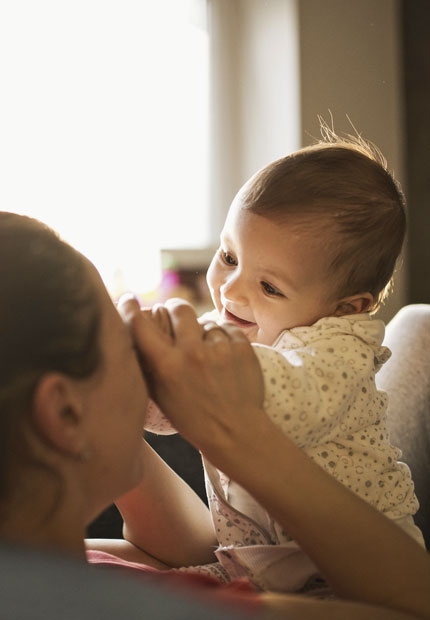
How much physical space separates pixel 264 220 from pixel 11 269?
0.56m

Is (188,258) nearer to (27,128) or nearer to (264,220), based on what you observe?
(27,128)

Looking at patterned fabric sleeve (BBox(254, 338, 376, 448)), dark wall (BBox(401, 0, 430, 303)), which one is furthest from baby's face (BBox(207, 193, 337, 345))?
dark wall (BBox(401, 0, 430, 303))

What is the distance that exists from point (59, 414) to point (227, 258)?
1.93ft

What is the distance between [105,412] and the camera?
751mm

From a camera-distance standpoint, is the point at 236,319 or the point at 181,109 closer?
the point at 236,319

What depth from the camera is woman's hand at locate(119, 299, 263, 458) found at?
0.81 meters

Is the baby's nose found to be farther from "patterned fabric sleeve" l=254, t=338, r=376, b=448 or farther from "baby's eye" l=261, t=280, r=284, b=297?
"patterned fabric sleeve" l=254, t=338, r=376, b=448

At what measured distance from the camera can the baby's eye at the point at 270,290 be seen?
3.77 feet

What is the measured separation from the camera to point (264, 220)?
115cm

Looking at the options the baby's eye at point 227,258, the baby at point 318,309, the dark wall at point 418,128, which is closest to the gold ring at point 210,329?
the baby at point 318,309

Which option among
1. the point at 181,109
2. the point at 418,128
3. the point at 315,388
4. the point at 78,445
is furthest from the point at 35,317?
the point at 418,128

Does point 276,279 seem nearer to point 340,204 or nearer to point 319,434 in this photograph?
point 340,204

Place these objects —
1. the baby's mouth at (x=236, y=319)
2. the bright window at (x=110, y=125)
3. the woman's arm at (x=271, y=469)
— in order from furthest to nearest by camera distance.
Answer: the bright window at (x=110, y=125)
the baby's mouth at (x=236, y=319)
the woman's arm at (x=271, y=469)

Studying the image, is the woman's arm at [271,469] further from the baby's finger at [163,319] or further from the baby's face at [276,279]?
the baby's face at [276,279]
